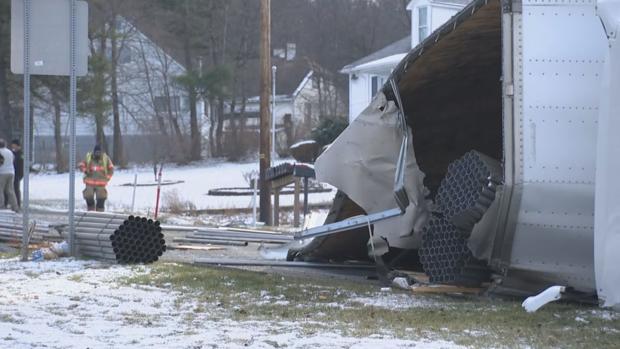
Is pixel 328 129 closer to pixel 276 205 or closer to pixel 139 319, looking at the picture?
pixel 276 205

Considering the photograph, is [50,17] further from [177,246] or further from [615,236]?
[615,236]

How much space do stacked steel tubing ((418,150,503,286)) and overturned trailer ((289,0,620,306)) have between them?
0.5 inches

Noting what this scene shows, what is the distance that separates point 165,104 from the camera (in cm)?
5572

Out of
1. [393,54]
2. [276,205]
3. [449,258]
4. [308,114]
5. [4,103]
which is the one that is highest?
[393,54]

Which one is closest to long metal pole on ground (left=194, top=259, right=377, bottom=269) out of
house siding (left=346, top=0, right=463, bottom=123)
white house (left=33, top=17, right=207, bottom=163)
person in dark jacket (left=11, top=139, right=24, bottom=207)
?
person in dark jacket (left=11, top=139, right=24, bottom=207)

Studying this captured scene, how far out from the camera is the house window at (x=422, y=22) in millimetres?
37969

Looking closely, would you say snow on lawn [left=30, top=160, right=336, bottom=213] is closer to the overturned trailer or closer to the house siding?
the house siding

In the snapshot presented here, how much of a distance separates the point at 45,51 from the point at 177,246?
4.34 meters

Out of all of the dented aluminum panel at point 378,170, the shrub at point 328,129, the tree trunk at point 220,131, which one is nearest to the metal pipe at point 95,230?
the dented aluminum panel at point 378,170

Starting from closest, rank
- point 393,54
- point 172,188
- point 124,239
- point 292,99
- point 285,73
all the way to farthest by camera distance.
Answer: point 124,239 → point 172,188 → point 393,54 → point 285,73 → point 292,99

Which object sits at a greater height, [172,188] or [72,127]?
[72,127]

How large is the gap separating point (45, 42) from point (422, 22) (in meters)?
29.0

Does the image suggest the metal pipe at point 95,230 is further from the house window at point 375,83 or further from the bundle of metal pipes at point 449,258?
the house window at point 375,83

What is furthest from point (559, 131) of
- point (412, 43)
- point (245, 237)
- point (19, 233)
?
point (412, 43)
